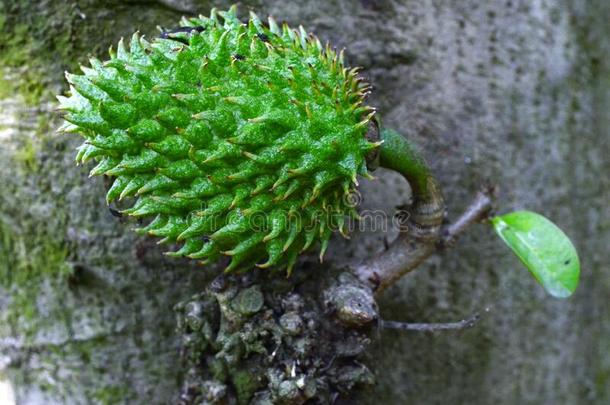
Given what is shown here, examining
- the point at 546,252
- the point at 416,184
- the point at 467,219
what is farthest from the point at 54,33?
the point at 546,252

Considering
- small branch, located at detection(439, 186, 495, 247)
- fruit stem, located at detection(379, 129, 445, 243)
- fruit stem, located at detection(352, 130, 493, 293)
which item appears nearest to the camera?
fruit stem, located at detection(379, 129, 445, 243)

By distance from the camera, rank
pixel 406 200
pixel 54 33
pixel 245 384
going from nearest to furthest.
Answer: pixel 245 384 → pixel 54 33 → pixel 406 200

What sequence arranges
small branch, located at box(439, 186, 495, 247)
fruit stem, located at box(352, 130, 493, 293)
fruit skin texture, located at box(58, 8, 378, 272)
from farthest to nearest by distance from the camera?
1. small branch, located at box(439, 186, 495, 247)
2. fruit stem, located at box(352, 130, 493, 293)
3. fruit skin texture, located at box(58, 8, 378, 272)

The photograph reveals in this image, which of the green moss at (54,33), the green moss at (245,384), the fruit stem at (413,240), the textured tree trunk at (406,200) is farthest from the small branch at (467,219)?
the green moss at (54,33)

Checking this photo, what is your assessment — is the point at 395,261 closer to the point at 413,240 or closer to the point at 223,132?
the point at 413,240

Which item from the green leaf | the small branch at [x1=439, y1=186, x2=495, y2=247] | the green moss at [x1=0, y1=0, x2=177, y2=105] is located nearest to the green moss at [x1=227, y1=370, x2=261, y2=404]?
the small branch at [x1=439, y1=186, x2=495, y2=247]

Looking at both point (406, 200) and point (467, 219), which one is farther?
point (406, 200)

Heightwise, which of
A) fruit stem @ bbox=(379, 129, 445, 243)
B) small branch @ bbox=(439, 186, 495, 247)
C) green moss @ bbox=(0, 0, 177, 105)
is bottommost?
small branch @ bbox=(439, 186, 495, 247)

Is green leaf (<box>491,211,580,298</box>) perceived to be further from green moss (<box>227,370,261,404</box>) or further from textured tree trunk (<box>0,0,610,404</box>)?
green moss (<box>227,370,261,404</box>)
